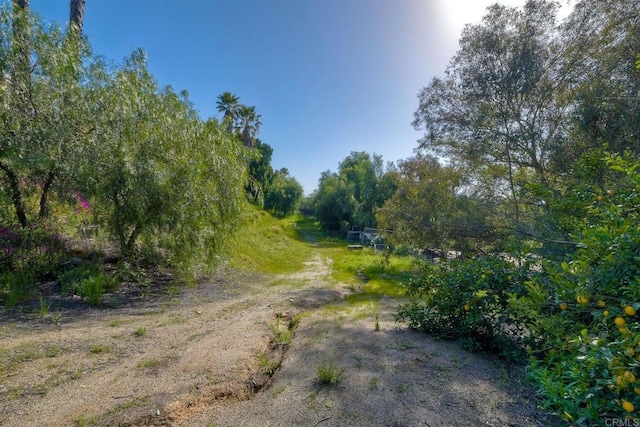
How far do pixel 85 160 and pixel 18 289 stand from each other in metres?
2.89

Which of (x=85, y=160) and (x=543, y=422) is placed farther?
(x=85, y=160)

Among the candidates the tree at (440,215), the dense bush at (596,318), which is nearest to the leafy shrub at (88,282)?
the dense bush at (596,318)

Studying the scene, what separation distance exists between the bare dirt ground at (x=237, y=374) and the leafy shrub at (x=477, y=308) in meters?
0.29

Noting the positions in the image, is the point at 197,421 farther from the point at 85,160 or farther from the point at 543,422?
the point at 85,160

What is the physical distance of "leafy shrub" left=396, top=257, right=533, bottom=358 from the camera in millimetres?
3934

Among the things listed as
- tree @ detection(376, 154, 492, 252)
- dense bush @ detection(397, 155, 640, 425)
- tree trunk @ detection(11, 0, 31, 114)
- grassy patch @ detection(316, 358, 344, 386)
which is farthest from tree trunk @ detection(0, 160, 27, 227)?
tree @ detection(376, 154, 492, 252)

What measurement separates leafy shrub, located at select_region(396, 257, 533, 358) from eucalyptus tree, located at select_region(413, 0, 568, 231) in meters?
3.79

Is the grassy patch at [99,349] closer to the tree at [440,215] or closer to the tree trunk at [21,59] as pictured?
the tree trunk at [21,59]

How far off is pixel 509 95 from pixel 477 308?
648cm

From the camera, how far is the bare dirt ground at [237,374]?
8.88 ft

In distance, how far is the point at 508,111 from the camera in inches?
305

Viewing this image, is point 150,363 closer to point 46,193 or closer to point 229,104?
point 46,193

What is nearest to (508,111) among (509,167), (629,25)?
(509,167)

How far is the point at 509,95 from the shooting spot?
24.7ft
